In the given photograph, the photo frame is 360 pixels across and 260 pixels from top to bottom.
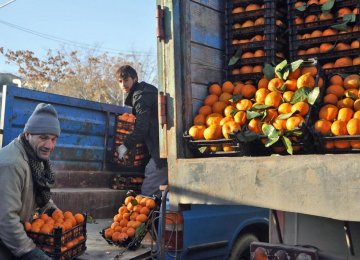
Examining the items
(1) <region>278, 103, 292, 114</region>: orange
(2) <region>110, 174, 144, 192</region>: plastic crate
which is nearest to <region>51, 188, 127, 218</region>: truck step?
(2) <region>110, 174, 144, 192</region>: plastic crate

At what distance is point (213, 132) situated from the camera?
9.29 feet

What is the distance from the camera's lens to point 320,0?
10.8 ft

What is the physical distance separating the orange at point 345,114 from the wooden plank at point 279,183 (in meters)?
0.62

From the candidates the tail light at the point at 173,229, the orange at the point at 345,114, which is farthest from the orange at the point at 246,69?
the tail light at the point at 173,229

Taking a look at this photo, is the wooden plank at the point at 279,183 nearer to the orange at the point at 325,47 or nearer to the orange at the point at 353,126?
the orange at the point at 353,126

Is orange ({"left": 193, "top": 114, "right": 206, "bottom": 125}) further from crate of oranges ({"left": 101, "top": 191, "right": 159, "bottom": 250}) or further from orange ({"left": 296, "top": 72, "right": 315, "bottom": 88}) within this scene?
crate of oranges ({"left": 101, "top": 191, "right": 159, "bottom": 250})

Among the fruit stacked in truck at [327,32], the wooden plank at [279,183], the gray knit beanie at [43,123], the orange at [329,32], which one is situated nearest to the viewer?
the wooden plank at [279,183]

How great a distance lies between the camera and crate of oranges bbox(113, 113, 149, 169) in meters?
6.22

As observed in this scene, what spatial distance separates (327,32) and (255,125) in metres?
Result: 1.11

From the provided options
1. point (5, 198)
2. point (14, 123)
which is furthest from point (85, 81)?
point (5, 198)

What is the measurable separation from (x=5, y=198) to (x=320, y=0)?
9.81 feet

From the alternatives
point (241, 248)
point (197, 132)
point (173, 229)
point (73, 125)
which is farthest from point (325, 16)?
point (73, 125)

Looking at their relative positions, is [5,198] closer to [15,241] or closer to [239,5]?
[15,241]

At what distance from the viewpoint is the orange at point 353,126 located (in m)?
2.34
